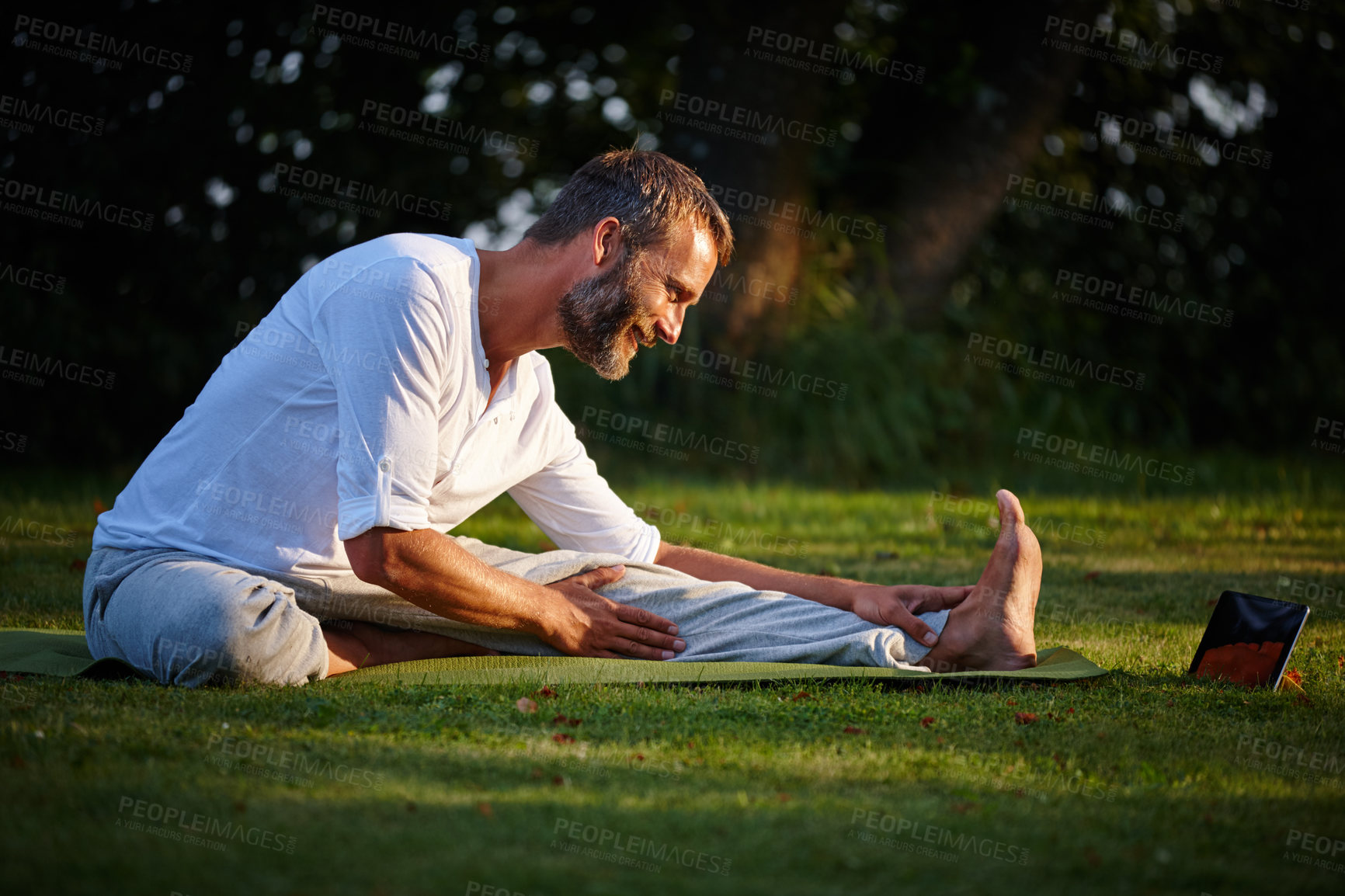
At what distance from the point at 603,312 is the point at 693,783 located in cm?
138

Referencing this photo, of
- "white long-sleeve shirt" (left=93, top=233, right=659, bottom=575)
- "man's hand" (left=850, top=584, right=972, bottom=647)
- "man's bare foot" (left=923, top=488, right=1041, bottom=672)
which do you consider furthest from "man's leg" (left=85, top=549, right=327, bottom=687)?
"man's bare foot" (left=923, top=488, right=1041, bottom=672)

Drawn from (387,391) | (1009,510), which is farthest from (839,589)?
(387,391)

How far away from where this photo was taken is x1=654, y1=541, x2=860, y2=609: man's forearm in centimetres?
356

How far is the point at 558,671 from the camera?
318cm

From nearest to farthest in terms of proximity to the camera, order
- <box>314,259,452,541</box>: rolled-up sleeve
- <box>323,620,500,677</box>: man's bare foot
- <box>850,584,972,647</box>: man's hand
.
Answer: <box>314,259,452,541</box>: rolled-up sleeve
<box>323,620,500,677</box>: man's bare foot
<box>850,584,972,647</box>: man's hand

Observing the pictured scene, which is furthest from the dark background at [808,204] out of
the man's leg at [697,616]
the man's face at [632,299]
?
the man's face at [632,299]

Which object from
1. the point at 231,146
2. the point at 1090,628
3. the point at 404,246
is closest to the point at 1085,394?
the point at 1090,628

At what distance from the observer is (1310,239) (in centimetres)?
1064

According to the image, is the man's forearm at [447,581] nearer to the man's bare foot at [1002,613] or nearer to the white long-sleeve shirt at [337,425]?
the white long-sleeve shirt at [337,425]

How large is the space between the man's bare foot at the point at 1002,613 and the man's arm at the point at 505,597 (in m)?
0.81

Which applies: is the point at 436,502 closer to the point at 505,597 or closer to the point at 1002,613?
the point at 505,597

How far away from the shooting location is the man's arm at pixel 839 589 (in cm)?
338

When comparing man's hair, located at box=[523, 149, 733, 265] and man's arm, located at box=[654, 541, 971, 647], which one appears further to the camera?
man's arm, located at box=[654, 541, 971, 647]

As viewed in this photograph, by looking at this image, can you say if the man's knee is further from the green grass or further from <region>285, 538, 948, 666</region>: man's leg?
<region>285, 538, 948, 666</region>: man's leg
